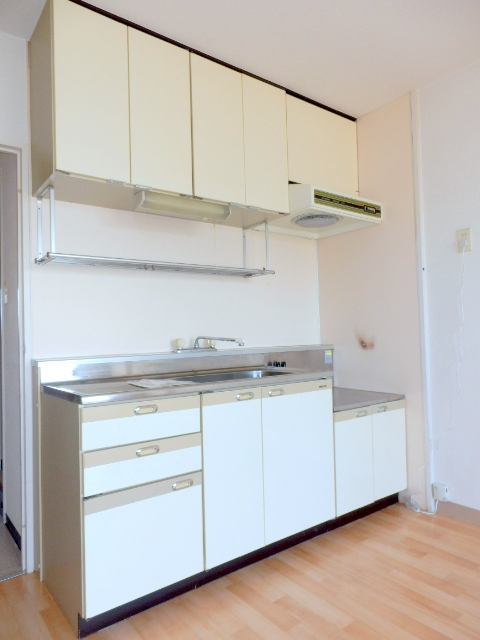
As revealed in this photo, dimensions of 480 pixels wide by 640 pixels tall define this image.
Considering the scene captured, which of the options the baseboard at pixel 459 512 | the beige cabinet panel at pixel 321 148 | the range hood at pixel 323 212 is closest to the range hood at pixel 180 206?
the range hood at pixel 323 212

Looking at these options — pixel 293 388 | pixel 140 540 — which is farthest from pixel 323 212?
pixel 140 540

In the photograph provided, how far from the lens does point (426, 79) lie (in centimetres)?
257

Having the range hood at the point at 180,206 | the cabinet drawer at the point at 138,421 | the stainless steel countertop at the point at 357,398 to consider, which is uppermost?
the range hood at the point at 180,206

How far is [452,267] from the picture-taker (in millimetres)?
2514

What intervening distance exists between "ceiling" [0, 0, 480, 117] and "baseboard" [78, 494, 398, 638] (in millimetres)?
2407

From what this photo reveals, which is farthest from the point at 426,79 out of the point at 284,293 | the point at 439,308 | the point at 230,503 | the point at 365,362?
the point at 230,503

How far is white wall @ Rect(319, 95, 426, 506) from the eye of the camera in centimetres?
269

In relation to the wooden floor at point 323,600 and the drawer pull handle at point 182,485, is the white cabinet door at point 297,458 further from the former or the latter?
the drawer pull handle at point 182,485

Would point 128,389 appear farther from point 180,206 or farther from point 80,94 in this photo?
point 80,94

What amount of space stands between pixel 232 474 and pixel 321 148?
2.02 m

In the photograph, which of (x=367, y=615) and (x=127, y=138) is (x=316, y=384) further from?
(x=127, y=138)

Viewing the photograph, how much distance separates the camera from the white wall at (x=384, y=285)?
2.69m

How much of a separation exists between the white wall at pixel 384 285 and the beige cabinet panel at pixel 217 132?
1.06 metres

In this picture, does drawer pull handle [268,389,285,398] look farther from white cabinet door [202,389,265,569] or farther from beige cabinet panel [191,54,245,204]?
beige cabinet panel [191,54,245,204]
